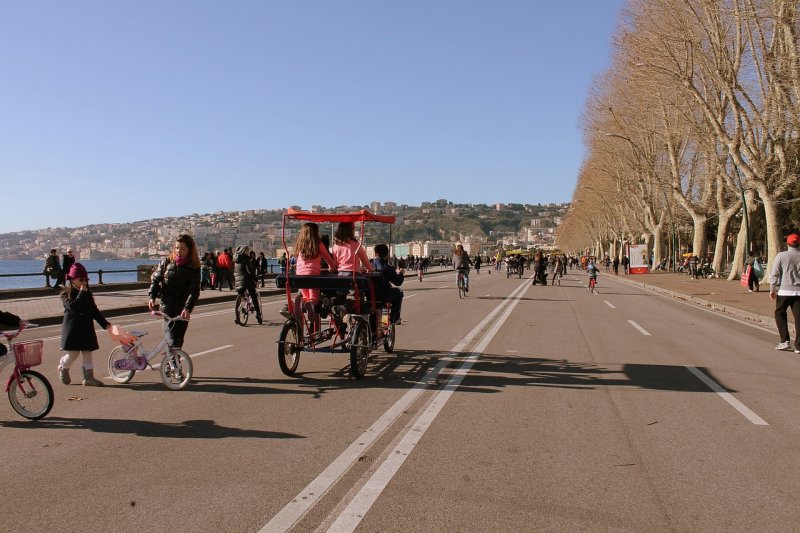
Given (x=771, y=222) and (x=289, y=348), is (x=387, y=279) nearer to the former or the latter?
(x=289, y=348)

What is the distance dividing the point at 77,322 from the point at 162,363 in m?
1.05

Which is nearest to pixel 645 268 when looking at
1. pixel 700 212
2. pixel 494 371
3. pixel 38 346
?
pixel 700 212

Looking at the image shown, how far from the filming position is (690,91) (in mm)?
31234

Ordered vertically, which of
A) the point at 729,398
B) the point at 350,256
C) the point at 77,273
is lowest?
the point at 729,398

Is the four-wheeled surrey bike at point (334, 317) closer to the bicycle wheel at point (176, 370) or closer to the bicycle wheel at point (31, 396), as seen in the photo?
the bicycle wheel at point (176, 370)

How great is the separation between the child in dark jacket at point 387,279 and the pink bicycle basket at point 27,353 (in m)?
4.93

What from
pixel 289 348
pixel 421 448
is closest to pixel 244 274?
pixel 289 348

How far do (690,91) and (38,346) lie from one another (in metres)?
31.1

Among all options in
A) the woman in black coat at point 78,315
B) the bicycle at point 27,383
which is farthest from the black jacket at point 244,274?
the bicycle at point 27,383

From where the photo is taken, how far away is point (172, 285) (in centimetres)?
830

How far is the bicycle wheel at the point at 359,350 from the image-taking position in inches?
329

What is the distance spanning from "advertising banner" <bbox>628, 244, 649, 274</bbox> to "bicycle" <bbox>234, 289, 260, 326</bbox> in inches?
1991

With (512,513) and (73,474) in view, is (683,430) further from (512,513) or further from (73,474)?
(73,474)

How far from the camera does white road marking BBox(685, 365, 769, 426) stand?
21.6 ft
